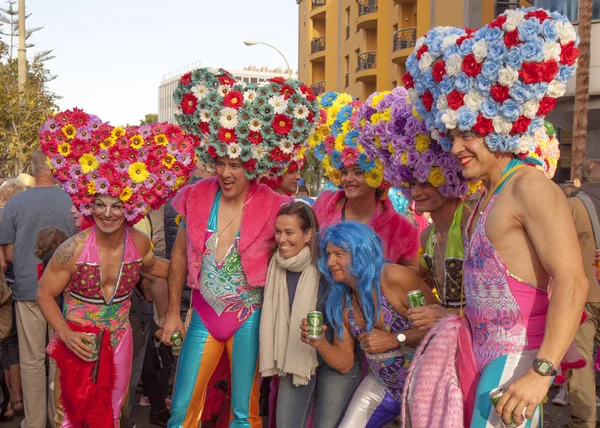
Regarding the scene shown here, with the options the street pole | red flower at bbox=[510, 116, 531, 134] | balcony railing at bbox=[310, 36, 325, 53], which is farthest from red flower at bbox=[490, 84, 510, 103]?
balcony railing at bbox=[310, 36, 325, 53]

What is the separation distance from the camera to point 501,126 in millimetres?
3008

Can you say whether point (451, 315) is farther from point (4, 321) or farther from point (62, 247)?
point (4, 321)

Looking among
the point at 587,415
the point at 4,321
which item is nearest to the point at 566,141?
the point at 587,415

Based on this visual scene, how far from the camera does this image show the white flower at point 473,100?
3059 millimetres

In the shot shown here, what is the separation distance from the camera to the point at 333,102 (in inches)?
215

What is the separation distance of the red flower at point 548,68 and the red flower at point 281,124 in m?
1.89

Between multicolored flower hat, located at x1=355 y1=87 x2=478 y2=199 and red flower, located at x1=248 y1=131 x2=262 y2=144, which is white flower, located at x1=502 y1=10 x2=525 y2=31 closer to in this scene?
multicolored flower hat, located at x1=355 y1=87 x2=478 y2=199

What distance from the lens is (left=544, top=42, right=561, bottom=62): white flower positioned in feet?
9.62

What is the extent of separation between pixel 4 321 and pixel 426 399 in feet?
13.4

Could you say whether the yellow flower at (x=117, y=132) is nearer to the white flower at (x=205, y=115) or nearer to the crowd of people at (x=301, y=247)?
the crowd of people at (x=301, y=247)

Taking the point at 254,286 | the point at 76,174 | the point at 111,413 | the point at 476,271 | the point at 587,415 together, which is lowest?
the point at 587,415

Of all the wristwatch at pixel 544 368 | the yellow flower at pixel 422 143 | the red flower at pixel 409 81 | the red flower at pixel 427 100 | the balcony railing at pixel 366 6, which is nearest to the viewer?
the wristwatch at pixel 544 368

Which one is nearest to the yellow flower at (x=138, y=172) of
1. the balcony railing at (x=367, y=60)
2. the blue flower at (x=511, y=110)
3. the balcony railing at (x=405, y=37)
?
the blue flower at (x=511, y=110)

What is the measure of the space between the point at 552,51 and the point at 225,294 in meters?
2.41
